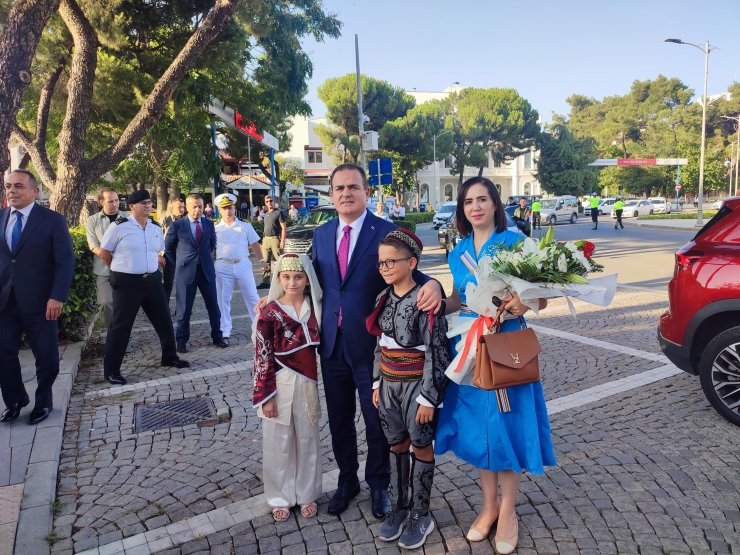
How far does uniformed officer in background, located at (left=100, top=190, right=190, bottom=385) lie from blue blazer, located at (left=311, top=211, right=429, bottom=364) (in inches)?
132

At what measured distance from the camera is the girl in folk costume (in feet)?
10.4

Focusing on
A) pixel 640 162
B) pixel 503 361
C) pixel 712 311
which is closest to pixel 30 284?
pixel 503 361

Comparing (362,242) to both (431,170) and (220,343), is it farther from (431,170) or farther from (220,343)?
(431,170)

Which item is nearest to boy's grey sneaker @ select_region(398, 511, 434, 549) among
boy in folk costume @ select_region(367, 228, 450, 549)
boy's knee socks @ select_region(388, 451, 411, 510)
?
boy in folk costume @ select_region(367, 228, 450, 549)

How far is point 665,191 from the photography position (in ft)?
199

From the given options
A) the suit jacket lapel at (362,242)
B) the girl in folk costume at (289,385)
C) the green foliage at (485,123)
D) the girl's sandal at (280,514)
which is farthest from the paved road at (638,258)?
the green foliage at (485,123)

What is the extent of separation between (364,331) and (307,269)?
0.48m

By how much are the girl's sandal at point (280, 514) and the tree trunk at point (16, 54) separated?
5.64 meters

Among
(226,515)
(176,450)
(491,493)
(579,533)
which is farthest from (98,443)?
(579,533)

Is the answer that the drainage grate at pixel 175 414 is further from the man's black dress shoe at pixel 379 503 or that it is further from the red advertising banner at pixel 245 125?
the red advertising banner at pixel 245 125

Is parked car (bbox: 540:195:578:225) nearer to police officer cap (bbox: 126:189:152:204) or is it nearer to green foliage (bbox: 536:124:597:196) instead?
green foliage (bbox: 536:124:597:196)

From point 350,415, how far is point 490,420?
2.97 feet

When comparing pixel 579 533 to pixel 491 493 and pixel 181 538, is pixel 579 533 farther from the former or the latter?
pixel 181 538

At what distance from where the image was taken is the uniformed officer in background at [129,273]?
18.7ft
